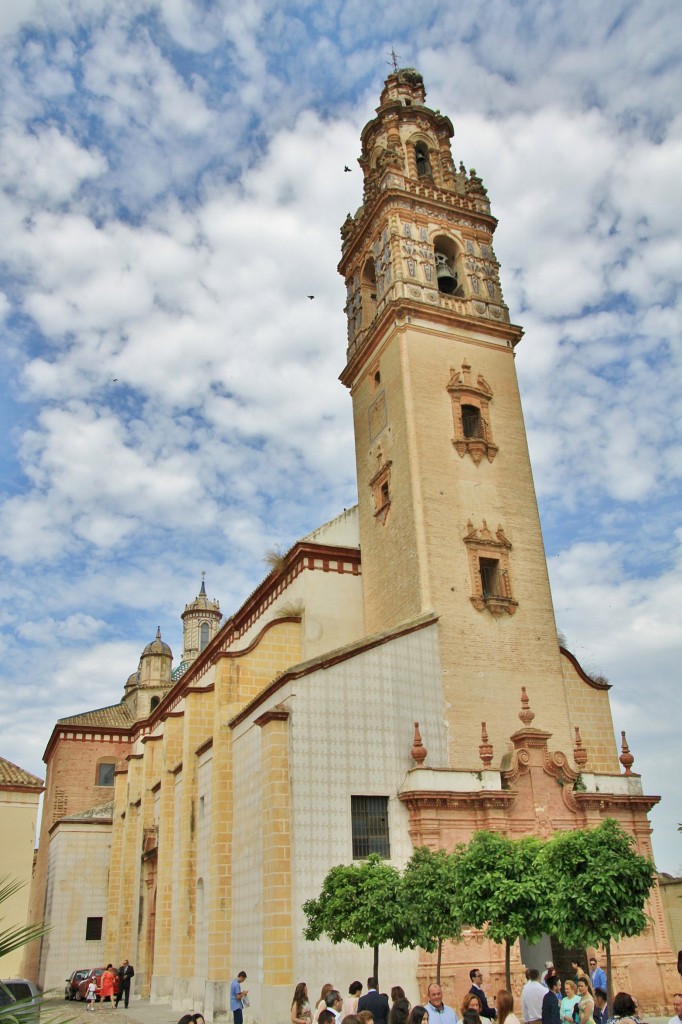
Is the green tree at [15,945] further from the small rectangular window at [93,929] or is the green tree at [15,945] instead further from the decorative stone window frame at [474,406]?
the small rectangular window at [93,929]

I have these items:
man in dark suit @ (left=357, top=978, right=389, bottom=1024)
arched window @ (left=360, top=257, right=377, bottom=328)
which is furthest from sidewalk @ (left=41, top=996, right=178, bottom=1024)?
arched window @ (left=360, top=257, right=377, bottom=328)

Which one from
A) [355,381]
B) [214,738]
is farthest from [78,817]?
[355,381]

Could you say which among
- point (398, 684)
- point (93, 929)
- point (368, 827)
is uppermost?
point (398, 684)

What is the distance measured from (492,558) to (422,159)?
15409 millimetres

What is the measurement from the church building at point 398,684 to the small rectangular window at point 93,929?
484 cm

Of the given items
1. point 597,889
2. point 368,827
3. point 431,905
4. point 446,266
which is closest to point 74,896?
point 368,827

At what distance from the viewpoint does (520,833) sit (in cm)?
1819

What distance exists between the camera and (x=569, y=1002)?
1102cm

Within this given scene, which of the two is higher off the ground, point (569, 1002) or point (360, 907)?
point (360, 907)

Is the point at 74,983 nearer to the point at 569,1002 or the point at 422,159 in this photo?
the point at 569,1002

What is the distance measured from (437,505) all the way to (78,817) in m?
25.3

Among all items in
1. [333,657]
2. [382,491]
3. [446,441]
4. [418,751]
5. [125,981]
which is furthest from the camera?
[125,981]

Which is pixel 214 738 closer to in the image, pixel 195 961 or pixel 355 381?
pixel 195 961

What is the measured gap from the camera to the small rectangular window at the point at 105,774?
4381 cm
